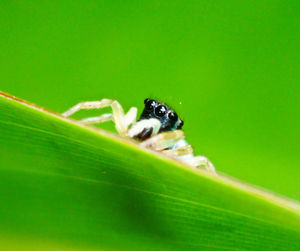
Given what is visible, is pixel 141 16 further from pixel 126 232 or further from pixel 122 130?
pixel 126 232

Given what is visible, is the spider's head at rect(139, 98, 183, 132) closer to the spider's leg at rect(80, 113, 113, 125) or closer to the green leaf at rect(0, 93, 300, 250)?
the spider's leg at rect(80, 113, 113, 125)

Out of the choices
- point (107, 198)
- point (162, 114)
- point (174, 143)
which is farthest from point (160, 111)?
point (107, 198)

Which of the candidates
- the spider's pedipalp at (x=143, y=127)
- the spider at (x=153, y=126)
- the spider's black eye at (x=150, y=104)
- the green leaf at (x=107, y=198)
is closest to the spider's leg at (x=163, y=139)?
Result: the spider at (x=153, y=126)

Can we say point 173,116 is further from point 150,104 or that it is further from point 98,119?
point 98,119

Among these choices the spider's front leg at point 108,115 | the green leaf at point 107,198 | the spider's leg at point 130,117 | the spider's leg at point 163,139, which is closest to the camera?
the green leaf at point 107,198

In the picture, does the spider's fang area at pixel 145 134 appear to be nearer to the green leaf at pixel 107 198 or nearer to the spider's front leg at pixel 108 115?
the spider's front leg at pixel 108 115

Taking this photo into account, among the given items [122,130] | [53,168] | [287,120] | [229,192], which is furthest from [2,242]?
[287,120]
